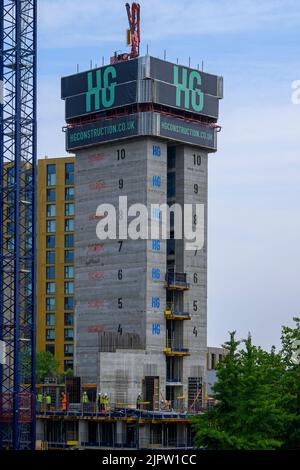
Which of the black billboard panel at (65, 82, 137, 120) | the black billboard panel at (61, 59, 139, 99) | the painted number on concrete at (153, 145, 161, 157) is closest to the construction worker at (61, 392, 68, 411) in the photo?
the painted number on concrete at (153, 145, 161, 157)

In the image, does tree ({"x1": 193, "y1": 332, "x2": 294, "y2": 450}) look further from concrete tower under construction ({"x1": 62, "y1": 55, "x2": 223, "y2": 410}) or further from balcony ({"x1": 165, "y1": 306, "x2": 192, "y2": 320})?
balcony ({"x1": 165, "y1": 306, "x2": 192, "y2": 320})

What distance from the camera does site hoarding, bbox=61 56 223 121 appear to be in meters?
155

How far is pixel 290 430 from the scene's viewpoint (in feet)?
314

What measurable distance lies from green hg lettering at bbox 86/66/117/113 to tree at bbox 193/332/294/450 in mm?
72559

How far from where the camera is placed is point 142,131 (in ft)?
506

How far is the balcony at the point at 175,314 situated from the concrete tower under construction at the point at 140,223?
0.59 ft

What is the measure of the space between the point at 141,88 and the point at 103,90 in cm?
780

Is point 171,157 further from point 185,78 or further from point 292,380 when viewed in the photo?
point 292,380

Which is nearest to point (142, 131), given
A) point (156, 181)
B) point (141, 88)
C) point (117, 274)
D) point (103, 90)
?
point (141, 88)

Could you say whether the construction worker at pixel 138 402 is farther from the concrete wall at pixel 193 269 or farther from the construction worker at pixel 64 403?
the concrete wall at pixel 193 269

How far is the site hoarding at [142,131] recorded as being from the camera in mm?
154875
